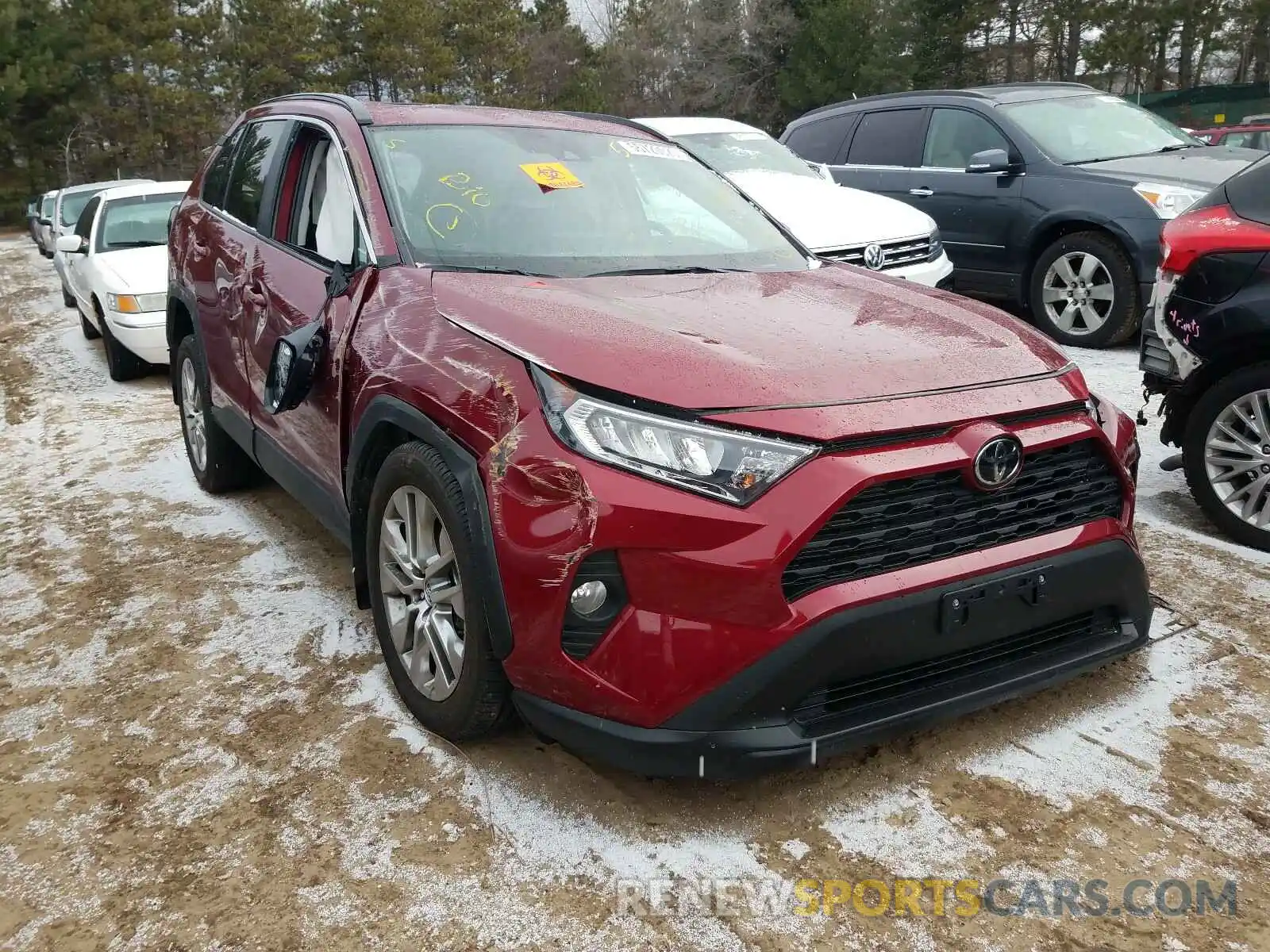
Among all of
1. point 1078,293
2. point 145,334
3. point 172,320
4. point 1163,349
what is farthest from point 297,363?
point 1078,293

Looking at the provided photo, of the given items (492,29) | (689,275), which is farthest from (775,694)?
(492,29)

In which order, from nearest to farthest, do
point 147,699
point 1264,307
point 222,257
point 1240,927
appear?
point 1240,927 → point 147,699 → point 1264,307 → point 222,257

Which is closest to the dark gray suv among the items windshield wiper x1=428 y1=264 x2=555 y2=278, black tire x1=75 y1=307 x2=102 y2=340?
windshield wiper x1=428 y1=264 x2=555 y2=278

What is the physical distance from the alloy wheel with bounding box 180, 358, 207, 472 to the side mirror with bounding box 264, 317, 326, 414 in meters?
1.74

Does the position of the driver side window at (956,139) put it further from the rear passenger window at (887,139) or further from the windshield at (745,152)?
the windshield at (745,152)

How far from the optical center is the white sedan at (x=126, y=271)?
8.14 m

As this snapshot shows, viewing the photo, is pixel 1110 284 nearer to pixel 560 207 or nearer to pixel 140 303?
pixel 560 207

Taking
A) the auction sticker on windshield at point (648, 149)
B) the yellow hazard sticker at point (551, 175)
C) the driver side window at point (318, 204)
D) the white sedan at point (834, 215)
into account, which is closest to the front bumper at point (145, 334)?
the white sedan at point (834, 215)

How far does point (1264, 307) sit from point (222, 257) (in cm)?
404

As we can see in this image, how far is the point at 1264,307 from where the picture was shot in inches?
154

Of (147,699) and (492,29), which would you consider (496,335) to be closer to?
(147,699)

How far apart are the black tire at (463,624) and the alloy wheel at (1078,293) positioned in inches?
237

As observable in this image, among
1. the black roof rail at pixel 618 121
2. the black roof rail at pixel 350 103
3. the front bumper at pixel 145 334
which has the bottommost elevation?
the front bumper at pixel 145 334

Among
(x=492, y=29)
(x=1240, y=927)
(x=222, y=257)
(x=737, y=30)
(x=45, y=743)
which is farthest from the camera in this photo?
(x=492, y=29)
